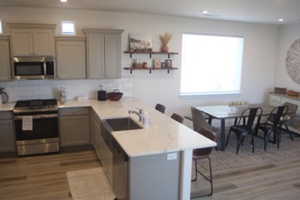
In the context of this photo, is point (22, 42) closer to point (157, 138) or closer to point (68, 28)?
point (68, 28)

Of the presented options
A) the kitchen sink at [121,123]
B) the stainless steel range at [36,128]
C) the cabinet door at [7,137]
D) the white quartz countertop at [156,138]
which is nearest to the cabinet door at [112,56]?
the white quartz countertop at [156,138]

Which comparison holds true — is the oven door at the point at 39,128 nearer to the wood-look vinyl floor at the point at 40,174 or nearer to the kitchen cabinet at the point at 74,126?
the kitchen cabinet at the point at 74,126

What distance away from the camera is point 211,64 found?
249 inches

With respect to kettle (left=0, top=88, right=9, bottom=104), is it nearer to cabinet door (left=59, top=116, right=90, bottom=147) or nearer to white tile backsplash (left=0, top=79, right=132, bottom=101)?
white tile backsplash (left=0, top=79, right=132, bottom=101)

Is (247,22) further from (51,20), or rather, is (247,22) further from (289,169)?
(51,20)

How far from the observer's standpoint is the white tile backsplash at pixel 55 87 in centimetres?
484

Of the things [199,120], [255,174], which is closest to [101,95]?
[199,120]

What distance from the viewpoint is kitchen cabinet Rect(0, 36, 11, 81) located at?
4372 mm

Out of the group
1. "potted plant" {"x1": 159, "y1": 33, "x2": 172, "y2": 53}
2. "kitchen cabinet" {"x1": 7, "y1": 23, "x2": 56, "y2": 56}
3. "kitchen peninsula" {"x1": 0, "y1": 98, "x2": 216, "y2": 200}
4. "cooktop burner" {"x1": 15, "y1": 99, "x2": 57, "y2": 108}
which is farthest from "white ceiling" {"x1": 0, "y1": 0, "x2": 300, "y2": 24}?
"kitchen peninsula" {"x1": 0, "y1": 98, "x2": 216, "y2": 200}

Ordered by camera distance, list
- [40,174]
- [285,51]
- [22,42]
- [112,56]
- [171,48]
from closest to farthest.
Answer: [40,174] → [22,42] → [112,56] → [171,48] → [285,51]

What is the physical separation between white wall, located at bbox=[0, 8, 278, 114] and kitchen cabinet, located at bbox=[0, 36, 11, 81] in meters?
0.38

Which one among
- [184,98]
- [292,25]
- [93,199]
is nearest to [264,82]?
[292,25]

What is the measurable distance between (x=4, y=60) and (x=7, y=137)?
51.9 inches

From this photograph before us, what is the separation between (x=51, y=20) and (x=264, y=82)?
5452 millimetres
